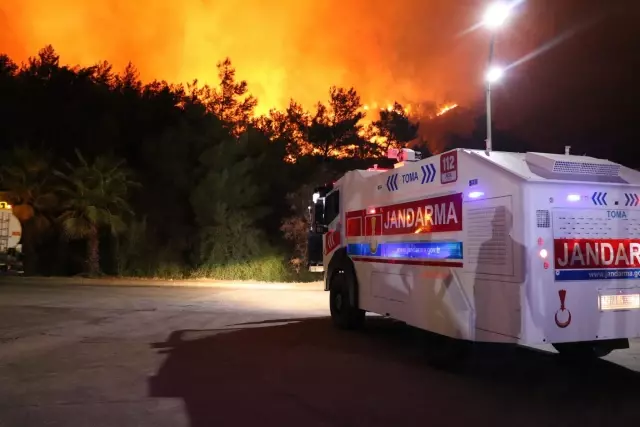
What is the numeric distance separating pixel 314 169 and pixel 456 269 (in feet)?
105

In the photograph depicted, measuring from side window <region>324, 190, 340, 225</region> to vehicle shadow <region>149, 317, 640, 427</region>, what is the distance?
2.84m

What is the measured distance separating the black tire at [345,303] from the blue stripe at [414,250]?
619 mm

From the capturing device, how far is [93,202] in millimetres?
27297

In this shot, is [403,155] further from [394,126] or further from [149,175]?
[394,126]

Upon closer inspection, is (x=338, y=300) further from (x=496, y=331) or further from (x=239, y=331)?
(x=496, y=331)

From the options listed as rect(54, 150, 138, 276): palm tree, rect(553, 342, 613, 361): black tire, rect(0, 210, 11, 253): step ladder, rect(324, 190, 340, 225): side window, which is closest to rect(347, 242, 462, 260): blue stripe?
rect(324, 190, 340, 225): side window

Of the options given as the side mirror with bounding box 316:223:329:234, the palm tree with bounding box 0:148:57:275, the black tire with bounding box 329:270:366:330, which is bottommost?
the black tire with bounding box 329:270:366:330

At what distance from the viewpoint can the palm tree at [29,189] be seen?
27.4m

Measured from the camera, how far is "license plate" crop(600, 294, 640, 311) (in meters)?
7.30

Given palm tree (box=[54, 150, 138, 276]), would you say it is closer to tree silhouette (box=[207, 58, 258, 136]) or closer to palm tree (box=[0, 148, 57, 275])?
palm tree (box=[0, 148, 57, 275])

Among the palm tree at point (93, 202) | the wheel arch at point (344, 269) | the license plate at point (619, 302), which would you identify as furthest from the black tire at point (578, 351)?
the palm tree at point (93, 202)

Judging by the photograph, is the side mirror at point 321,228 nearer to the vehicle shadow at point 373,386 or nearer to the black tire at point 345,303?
the black tire at point 345,303

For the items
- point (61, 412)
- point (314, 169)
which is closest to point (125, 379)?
point (61, 412)

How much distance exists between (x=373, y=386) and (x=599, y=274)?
3.07 m
